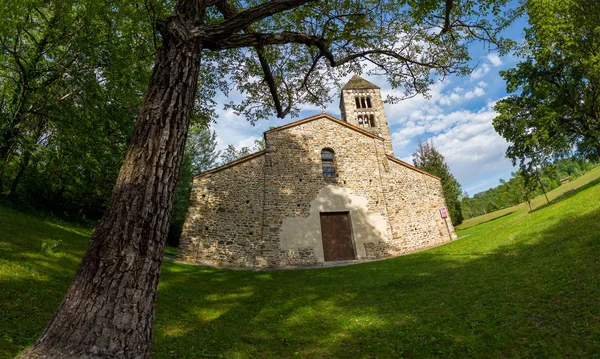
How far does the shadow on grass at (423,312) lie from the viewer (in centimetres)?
350

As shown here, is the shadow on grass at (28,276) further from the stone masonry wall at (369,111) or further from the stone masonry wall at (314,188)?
the stone masonry wall at (369,111)

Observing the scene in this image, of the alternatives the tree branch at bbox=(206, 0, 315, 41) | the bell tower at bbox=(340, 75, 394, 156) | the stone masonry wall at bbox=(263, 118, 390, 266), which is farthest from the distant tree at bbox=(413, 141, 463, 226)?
the tree branch at bbox=(206, 0, 315, 41)

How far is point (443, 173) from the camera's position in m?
31.1

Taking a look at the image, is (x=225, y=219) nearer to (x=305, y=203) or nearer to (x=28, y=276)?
(x=305, y=203)

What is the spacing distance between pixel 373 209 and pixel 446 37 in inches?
421

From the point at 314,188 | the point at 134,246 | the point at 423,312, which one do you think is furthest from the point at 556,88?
the point at 134,246

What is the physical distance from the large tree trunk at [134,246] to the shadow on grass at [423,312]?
6.65 ft

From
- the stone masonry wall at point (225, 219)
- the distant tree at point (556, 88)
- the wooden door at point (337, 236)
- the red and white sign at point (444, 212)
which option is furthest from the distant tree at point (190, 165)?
the distant tree at point (556, 88)

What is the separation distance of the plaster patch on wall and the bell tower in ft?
45.0

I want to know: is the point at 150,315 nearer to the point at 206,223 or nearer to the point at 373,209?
the point at 206,223

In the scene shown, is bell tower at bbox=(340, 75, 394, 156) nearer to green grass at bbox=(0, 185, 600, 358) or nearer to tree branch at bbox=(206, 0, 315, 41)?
green grass at bbox=(0, 185, 600, 358)

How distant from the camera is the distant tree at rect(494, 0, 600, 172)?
51.7ft

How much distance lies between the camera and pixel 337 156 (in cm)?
1694

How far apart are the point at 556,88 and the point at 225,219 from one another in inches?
862
